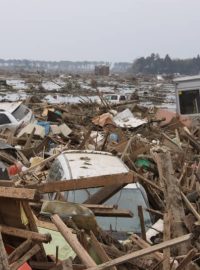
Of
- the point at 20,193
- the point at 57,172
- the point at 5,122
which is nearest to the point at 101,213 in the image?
the point at 20,193

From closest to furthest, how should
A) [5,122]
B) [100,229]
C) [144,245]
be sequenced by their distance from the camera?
1. [144,245]
2. [100,229]
3. [5,122]

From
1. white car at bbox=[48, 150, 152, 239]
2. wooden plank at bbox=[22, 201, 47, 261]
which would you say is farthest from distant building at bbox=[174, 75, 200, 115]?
wooden plank at bbox=[22, 201, 47, 261]

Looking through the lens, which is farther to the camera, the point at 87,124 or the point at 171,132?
the point at 87,124

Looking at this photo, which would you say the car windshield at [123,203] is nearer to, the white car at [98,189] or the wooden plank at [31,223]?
the white car at [98,189]

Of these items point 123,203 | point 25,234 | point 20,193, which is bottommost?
Answer: point 123,203

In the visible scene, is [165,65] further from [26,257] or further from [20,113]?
[26,257]

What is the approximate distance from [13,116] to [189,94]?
22.0 feet

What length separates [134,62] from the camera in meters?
168

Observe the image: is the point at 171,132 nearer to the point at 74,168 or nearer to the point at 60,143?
the point at 60,143

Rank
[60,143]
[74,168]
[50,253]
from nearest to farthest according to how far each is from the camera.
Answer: [50,253] < [74,168] < [60,143]

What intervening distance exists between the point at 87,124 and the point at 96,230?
1855cm

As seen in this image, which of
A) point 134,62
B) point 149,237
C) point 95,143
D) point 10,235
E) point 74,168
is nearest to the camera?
point 10,235

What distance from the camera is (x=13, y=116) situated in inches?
854

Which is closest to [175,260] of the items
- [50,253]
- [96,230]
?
[96,230]
